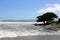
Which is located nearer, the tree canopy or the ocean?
the ocean

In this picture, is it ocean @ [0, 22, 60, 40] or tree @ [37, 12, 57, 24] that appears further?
tree @ [37, 12, 57, 24]

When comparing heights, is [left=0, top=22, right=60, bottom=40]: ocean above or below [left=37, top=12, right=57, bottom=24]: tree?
below

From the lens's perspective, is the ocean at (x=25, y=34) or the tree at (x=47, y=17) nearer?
the ocean at (x=25, y=34)

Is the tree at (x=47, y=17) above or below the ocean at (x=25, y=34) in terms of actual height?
above

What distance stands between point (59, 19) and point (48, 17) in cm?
478

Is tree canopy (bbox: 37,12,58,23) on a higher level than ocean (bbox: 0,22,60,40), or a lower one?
higher

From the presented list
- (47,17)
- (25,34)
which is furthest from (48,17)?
(25,34)

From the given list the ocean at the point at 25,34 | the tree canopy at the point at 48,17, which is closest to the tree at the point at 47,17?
the tree canopy at the point at 48,17

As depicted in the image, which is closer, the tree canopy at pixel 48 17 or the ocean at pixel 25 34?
the ocean at pixel 25 34

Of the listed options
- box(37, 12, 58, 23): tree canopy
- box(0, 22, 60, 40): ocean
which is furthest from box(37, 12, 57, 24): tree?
box(0, 22, 60, 40): ocean

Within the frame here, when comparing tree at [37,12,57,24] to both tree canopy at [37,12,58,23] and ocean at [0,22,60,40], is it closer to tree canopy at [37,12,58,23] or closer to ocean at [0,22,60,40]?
tree canopy at [37,12,58,23]

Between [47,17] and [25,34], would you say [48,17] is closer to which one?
[47,17]

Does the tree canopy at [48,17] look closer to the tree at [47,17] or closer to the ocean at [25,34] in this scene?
the tree at [47,17]

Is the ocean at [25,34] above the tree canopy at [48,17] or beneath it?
beneath
